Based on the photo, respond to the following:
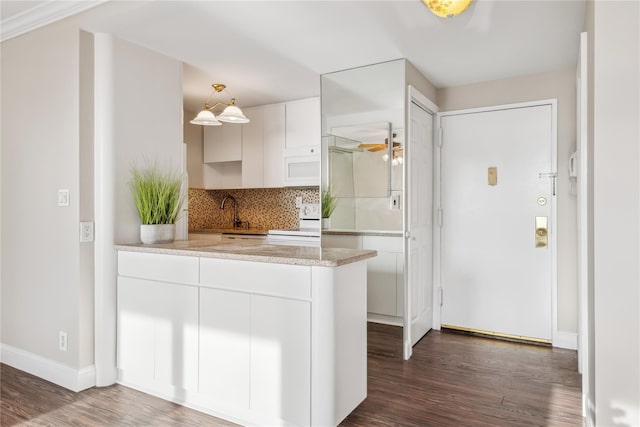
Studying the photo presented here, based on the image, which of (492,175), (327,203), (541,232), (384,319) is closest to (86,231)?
(327,203)

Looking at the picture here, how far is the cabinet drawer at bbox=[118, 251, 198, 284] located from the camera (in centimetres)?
232

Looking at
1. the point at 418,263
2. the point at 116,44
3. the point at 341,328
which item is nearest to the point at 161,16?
the point at 116,44

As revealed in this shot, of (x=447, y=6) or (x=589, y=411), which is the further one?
(x=447, y=6)

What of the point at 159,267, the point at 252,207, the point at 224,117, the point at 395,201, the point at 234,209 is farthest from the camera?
the point at 234,209

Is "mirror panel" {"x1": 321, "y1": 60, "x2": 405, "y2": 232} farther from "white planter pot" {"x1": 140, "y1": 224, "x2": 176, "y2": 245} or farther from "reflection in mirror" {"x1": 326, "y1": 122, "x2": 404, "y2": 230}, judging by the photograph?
"white planter pot" {"x1": 140, "y1": 224, "x2": 176, "y2": 245}

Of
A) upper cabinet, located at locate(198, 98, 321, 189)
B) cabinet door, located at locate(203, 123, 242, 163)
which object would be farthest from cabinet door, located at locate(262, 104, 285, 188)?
cabinet door, located at locate(203, 123, 242, 163)

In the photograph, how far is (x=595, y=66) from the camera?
171 cm

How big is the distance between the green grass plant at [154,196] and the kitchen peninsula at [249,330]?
0.88 feet

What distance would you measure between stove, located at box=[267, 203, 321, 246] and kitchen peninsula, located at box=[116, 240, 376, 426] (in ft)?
5.99

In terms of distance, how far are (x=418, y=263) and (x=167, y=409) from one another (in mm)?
2192

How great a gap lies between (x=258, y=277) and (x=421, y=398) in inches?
50.3

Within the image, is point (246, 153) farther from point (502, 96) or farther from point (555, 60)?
point (555, 60)

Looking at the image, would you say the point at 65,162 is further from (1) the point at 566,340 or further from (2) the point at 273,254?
(1) the point at 566,340

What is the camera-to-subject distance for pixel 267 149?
15.5 feet
